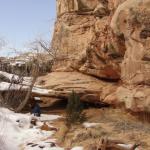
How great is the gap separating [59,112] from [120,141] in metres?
11.1

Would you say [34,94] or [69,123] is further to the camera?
[34,94]

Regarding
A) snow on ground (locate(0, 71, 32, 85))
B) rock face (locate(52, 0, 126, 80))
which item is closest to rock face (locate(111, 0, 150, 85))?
rock face (locate(52, 0, 126, 80))

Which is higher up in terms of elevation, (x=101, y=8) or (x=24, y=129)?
(x=101, y=8)

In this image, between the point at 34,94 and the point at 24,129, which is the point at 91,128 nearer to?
the point at 24,129

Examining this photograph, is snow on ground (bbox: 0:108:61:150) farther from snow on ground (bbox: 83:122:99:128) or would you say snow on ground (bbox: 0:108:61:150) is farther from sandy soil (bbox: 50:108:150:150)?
snow on ground (bbox: 83:122:99:128)

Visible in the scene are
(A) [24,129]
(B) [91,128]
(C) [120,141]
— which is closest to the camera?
(C) [120,141]

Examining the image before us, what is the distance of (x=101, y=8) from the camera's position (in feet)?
78.1

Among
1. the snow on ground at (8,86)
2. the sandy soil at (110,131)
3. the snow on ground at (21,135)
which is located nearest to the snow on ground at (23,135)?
the snow on ground at (21,135)

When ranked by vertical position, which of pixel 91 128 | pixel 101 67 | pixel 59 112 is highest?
pixel 101 67

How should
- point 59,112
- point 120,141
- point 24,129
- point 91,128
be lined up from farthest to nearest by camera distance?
1. point 59,112
2. point 24,129
3. point 91,128
4. point 120,141

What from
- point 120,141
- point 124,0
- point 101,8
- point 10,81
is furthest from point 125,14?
point 10,81

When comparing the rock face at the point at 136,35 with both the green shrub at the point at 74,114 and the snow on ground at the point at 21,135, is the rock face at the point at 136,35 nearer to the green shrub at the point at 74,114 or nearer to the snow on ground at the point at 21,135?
the green shrub at the point at 74,114

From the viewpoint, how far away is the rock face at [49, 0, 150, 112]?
1825 centimetres

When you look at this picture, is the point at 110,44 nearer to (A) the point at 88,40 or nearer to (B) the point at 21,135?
(A) the point at 88,40
